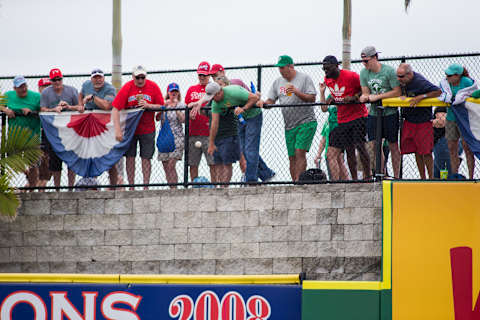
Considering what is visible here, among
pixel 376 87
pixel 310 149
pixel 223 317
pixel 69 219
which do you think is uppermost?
pixel 376 87

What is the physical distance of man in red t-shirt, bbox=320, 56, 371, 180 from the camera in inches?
416

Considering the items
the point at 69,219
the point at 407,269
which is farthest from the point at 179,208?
the point at 407,269

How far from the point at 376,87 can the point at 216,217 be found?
2607 mm

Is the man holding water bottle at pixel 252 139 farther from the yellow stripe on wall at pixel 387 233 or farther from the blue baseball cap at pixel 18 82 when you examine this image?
the blue baseball cap at pixel 18 82

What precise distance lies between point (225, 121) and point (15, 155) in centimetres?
284

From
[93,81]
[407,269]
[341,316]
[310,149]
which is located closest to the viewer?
[341,316]

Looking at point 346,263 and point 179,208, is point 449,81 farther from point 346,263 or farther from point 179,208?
point 179,208

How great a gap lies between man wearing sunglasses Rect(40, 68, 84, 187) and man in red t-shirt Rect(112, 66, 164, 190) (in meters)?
0.72

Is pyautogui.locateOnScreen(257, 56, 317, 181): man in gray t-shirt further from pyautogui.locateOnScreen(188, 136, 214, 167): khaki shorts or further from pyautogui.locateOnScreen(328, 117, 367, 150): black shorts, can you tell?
pyautogui.locateOnScreen(188, 136, 214, 167): khaki shorts

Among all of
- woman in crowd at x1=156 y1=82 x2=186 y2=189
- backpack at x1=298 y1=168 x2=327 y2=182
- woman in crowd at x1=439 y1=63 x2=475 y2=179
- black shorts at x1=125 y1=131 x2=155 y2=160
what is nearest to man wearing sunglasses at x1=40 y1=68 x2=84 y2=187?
black shorts at x1=125 y1=131 x2=155 y2=160

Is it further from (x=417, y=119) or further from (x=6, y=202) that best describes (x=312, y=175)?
(x=6, y=202)

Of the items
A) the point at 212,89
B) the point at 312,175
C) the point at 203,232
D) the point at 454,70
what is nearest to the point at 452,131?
the point at 454,70

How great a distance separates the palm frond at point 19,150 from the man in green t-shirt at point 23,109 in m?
0.42

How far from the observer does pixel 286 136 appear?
10.9m
